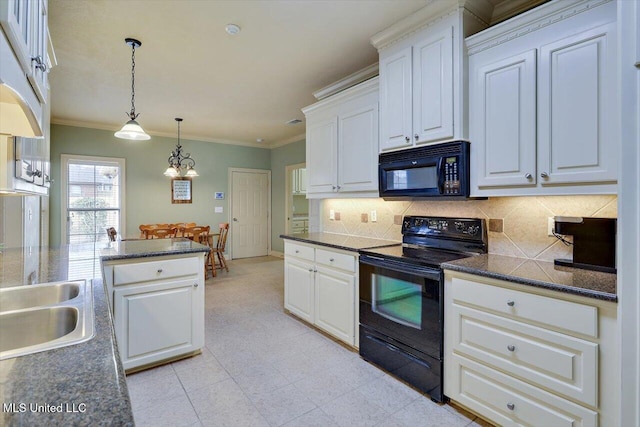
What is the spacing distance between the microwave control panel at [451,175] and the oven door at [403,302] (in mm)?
568

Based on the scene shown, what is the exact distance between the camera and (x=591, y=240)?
5.64ft

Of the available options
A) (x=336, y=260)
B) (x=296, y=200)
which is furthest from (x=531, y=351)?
(x=296, y=200)

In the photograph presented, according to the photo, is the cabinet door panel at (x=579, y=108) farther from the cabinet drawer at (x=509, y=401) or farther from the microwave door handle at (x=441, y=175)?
the cabinet drawer at (x=509, y=401)

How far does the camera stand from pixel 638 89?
111 cm

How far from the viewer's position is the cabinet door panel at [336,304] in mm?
2615

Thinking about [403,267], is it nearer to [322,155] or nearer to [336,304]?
[336,304]

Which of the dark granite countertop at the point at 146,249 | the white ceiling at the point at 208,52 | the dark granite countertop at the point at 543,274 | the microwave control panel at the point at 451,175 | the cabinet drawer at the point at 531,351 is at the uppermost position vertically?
the white ceiling at the point at 208,52

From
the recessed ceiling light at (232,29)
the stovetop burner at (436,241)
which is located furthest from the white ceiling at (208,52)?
the stovetop burner at (436,241)

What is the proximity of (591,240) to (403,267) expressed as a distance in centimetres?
102

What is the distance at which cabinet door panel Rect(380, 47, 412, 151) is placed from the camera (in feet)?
7.86

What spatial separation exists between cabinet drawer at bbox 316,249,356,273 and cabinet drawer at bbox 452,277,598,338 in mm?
888

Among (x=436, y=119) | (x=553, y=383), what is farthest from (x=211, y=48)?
(x=553, y=383)

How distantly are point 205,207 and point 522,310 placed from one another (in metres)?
6.13

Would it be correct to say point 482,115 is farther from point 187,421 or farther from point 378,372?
point 187,421
